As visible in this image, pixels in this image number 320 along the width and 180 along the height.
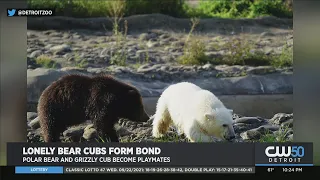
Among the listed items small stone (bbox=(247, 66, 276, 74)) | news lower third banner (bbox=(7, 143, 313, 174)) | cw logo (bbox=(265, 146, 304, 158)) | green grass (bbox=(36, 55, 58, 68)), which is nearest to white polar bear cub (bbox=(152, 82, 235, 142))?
news lower third banner (bbox=(7, 143, 313, 174))

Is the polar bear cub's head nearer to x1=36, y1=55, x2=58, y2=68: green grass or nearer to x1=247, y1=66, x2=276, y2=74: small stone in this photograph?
x1=247, y1=66, x2=276, y2=74: small stone

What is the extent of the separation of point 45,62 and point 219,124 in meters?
1.33

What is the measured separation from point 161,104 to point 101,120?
47 centimetres

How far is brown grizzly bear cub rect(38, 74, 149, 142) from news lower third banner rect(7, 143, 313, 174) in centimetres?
27

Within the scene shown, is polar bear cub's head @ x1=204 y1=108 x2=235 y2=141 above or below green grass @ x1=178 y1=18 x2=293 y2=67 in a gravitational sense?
below

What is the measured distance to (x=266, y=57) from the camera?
5.73 meters

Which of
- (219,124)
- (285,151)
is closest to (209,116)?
(219,124)

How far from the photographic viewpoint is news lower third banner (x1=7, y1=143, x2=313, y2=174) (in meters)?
4.97

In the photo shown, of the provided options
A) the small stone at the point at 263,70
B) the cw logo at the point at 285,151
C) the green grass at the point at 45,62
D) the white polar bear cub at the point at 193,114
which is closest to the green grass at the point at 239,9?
the small stone at the point at 263,70

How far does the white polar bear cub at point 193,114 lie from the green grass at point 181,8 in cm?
55

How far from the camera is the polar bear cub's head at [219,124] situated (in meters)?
5.20

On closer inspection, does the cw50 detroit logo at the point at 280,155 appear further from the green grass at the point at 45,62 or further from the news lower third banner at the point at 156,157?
A: the green grass at the point at 45,62

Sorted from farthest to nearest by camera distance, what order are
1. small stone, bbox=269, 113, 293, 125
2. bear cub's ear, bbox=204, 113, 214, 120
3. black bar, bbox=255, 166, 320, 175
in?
1. small stone, bbox=269, 113, 293, 125
2. bear cub's ear, bbox=204, 113, 214, 120
3. black bar, bbox=255, 166, 320, 175

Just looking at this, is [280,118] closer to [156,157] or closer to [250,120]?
[250,120]
